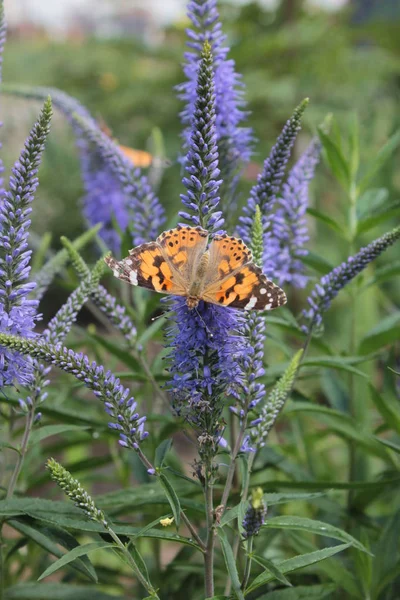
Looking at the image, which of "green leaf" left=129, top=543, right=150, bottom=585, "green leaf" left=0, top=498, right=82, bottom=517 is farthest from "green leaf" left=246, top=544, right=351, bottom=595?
"green leaf" left=0, top=498, right=82, bottom=517

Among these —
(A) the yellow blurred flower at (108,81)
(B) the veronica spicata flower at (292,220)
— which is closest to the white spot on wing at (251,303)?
(B) the veronica spicata flower at (292,220)

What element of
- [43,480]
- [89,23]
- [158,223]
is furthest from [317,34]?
[89,23]

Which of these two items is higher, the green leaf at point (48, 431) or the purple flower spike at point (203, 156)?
the purple flower spike at point (203, 156)

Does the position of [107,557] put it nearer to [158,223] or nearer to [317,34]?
[158,223]

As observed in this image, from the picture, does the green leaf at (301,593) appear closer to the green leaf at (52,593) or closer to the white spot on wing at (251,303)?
the green leaf at (52,593)

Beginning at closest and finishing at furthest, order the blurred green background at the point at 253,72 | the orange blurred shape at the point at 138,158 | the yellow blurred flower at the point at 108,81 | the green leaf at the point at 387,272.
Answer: the green leaf at the point at 387,272 < the orange blurred shape at the point at 138,158 < the blurred green background at the point at 253,72 < the yellow blurred flower at the point at 108,81

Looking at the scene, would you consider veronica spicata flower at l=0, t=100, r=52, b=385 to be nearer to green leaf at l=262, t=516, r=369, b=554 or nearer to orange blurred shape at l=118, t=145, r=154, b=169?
green leaf at l=262, t=516, r=369, b=554
